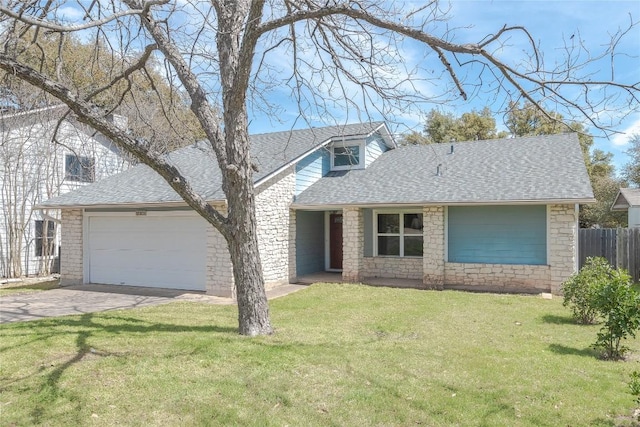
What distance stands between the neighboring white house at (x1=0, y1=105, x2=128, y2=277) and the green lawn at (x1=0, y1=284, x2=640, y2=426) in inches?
386

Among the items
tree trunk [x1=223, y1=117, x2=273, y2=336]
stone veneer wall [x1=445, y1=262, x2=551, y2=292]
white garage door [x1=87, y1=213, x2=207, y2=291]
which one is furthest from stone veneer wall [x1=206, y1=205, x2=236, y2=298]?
stone veneer wall [x1=445, y1=262, x2=551, y2=292]

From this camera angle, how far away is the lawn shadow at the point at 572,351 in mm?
6379

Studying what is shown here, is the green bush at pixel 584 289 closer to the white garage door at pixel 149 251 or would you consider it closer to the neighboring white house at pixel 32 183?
the white garage door at pixel 149 251

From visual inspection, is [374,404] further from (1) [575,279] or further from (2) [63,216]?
(2) [63,216]

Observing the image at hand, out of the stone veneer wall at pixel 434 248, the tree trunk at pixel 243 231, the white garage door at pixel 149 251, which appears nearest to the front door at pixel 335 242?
the stone veneer wall at pixel 434 248

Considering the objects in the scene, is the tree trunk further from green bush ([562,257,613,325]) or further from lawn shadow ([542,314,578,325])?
green bush ([562,257,613,325])

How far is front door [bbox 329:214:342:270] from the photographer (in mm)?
16594

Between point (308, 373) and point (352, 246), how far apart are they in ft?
28.3

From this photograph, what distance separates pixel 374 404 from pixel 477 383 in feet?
4.46

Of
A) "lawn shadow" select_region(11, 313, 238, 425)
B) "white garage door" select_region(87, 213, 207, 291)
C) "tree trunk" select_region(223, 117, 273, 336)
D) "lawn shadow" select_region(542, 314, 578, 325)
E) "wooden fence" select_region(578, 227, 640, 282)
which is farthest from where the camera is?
"wooden fence" select_region(578, 227, 640, 282)

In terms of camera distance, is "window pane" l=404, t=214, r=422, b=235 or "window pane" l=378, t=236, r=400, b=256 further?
"window pane" l=378, t=236, r=400, b=256

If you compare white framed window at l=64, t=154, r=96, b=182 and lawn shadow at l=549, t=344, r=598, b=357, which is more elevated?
white framed window at l=64, t=154, r=96, b=182

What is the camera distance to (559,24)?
545 centimetres

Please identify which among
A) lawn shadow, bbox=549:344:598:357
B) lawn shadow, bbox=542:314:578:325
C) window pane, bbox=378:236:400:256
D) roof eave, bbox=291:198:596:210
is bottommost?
lawn shadow, bbox=542:314:578:325
